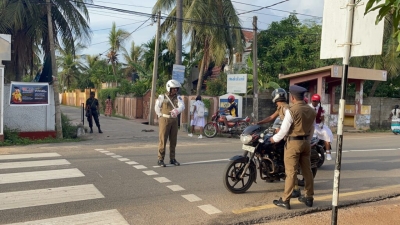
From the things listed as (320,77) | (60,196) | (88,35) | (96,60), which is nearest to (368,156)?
(60,196)

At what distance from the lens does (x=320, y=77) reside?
64.1 ft

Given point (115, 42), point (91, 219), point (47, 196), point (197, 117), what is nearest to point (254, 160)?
point (91, 219)

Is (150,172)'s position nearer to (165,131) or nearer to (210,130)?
(165,131)

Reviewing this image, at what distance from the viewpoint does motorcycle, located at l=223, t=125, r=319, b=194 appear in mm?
6039

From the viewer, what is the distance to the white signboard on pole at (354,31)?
160 inches

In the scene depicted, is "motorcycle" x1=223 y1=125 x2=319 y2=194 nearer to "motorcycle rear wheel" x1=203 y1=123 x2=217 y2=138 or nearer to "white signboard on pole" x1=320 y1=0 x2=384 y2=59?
"white signboard on pole" x1=320 y1=0 x2=384 y2=59

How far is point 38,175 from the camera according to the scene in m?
7.15

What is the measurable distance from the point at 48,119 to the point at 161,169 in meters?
6.73

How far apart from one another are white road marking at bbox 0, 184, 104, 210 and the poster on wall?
7.13m

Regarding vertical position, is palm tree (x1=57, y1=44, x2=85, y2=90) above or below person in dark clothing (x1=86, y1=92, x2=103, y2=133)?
above

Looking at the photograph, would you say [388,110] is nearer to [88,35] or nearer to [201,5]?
[201,5]

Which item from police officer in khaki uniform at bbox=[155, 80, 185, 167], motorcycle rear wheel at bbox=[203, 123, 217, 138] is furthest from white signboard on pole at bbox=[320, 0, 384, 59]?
motorcycle rear wheel at bbox=[203, 123, 217, 138]

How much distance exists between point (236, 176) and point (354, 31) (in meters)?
3.02

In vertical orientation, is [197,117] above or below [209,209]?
above
